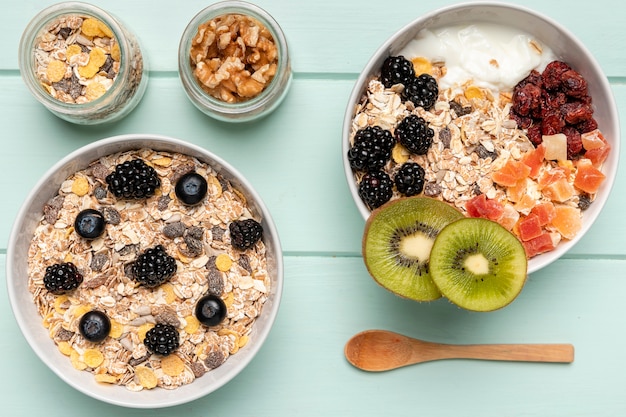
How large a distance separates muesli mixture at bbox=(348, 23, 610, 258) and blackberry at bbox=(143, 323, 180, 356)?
38 centimetres

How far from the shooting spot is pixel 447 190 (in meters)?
1.17

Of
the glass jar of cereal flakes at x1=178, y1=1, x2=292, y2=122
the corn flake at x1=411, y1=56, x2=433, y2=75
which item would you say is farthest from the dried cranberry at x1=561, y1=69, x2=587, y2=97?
the glass jar of cereal flakes at x1=178, y1=1, x2=292, y2=122

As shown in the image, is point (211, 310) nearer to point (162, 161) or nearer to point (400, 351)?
point (162, 161)

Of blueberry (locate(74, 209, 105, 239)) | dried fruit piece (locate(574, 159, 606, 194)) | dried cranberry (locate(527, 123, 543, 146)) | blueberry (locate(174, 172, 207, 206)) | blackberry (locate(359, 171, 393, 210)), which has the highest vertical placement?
dried cranberry (locate(527, 123, 543, 146))

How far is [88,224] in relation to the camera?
45.6 inches

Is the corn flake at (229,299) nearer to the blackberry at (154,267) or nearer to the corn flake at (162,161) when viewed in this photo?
the blackberry at (154,267)

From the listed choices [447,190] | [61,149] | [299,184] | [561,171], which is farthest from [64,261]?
[561,171]

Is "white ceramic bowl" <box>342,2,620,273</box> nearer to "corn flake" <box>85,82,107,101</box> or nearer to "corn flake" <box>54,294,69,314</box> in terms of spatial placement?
"corn flake" <box>85,82,107,101</box>

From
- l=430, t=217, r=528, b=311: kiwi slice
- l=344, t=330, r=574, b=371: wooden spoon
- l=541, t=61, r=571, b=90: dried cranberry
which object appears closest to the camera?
l=430, t=217, r=528, b=311: kiwi slice

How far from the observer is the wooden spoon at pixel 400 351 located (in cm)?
130

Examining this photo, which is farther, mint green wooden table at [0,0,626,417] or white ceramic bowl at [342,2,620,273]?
mint green wooden table at [0,0,626,417]

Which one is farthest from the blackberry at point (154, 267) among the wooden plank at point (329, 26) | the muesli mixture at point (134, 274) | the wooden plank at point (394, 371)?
the wooden plank at point (329, 26)

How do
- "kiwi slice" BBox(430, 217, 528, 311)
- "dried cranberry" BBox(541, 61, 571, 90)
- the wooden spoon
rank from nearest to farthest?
"kiwi slice" BBox(430, 217, 528, 311) → "dried cranberry" BBox(541, 61, 571, 90) → the wooden spoon

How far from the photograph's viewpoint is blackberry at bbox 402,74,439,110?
1166 mm
